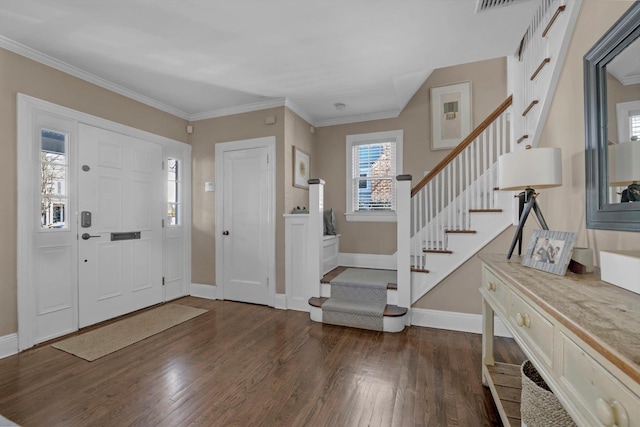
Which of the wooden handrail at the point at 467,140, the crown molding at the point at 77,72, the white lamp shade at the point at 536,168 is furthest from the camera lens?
the wooden handrail at the point at 467,140

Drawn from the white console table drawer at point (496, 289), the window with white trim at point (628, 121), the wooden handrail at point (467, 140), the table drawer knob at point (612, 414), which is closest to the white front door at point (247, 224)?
the wooden handrail at point (467, 140)

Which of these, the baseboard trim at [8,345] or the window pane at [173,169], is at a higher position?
the window pane at [173,169]

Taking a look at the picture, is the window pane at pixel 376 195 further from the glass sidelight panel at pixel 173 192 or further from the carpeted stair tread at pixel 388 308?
the glass sidelight panel at pixel 173 192

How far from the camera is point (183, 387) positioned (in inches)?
80.5

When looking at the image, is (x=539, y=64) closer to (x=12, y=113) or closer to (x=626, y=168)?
(x=626, y=168)

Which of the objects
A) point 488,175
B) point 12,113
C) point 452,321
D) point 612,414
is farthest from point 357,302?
point 12,113

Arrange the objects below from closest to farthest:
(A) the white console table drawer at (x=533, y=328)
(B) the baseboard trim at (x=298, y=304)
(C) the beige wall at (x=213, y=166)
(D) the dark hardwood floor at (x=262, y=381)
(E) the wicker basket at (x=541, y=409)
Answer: (A) the white console table drawer at (x=533, y=328) → (E) the wicker basket at (x=541, y=409) → (D) the dark hardwood floor at (x=262, y=381) → (B) the baseboard trim at (x=298, y=304) → (C) the beige wall at (x=213, y=166)

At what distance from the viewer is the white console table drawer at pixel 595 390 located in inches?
23.8

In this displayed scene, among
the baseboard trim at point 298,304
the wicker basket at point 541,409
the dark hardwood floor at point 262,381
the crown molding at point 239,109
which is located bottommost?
the dark hardwood floor at point 262,381

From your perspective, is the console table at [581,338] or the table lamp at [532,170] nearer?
the console table at [581,338]

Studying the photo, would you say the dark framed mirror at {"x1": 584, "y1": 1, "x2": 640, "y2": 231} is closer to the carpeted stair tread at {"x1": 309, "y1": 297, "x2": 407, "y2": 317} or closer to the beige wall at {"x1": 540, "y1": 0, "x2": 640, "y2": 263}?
the beige wall at {"x1": 540, "y1": 0, "x2": 640, "y2": 263}

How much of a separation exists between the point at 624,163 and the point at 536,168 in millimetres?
389

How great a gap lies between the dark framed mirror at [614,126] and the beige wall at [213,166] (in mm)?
2989

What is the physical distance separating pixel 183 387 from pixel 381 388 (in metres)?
1.42
